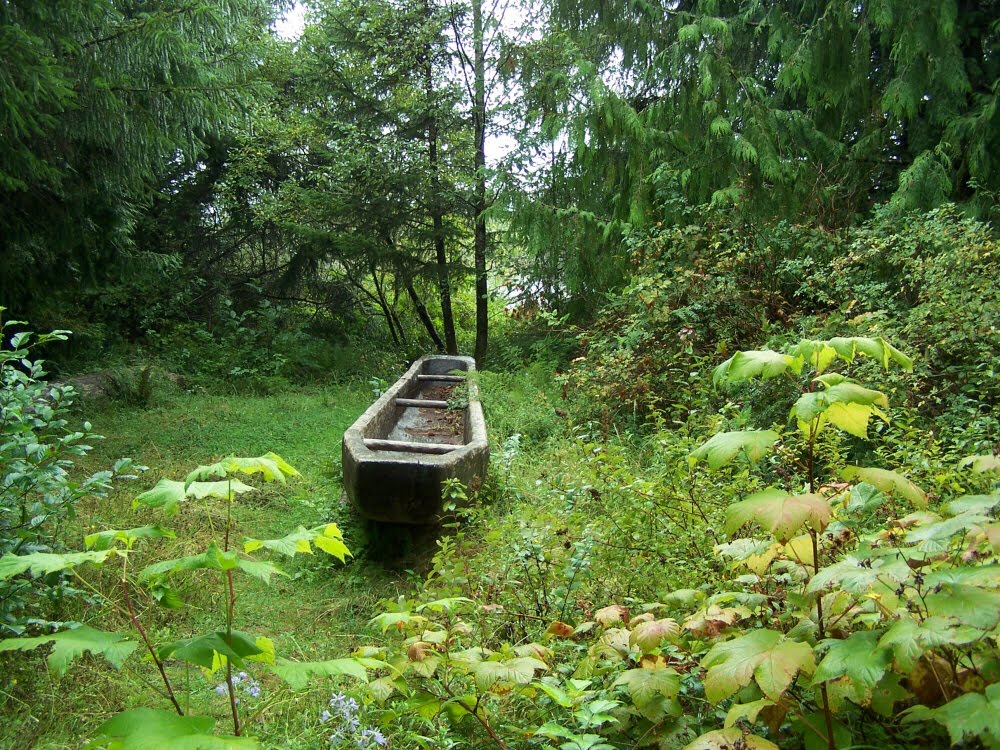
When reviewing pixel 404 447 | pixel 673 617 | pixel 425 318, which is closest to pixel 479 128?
pixel 425 318

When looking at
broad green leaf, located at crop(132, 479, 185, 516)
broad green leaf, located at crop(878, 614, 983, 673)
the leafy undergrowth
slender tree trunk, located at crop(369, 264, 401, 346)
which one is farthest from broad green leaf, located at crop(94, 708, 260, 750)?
slender tree trunk, located at crop(369, 264, 401, 346)

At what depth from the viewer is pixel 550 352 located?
9.81 m

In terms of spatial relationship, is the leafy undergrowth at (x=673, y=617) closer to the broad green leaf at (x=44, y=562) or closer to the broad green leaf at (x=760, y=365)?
the broad green leaf at (x=760, y=365)

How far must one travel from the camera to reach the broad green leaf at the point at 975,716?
1109mm

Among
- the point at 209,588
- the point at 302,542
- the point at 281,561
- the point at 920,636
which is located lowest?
the point at 281,561

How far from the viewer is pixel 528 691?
183cm

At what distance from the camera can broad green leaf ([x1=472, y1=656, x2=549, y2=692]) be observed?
1719 mm

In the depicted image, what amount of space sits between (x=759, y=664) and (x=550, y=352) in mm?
8423

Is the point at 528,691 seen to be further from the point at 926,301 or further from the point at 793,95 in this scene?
the point at 793,95

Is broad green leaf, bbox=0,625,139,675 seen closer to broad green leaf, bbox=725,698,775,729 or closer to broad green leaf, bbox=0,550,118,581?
broad green leaf, bbox=0,550,118,581

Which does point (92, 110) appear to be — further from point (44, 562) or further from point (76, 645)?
point (76, 645)

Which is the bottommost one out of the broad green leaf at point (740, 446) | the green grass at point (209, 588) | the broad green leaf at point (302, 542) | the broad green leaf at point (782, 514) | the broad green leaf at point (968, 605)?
the green grass at point (209, 588)

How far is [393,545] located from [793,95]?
233 inches

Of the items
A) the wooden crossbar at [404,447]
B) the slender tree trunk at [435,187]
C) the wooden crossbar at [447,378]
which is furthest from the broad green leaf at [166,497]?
the slender tree trunk at [435,187]
